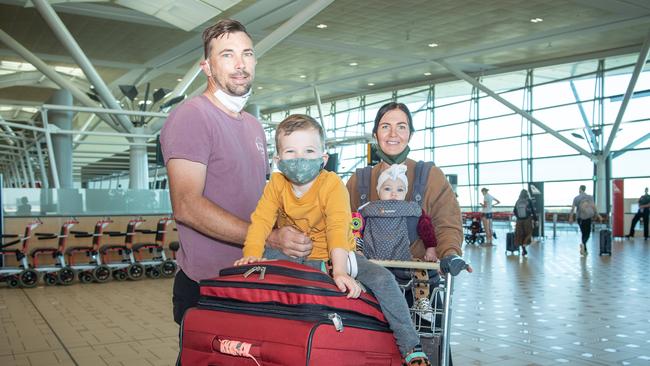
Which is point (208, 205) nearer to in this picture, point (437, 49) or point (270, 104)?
point (437, 49)

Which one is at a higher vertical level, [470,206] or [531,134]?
[531,134]

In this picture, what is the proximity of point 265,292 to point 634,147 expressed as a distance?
24.6 m

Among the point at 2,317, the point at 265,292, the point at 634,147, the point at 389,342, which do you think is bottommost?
the point at 2,317

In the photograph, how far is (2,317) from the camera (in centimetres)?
744

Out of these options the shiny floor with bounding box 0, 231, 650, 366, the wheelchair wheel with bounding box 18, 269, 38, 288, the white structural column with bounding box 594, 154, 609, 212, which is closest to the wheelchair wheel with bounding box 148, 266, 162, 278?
the shiny floor with bounding box 0, 231, 650, 366

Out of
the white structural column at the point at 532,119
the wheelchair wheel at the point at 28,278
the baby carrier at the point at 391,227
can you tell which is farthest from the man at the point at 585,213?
the baby carrier at the point at 391,227

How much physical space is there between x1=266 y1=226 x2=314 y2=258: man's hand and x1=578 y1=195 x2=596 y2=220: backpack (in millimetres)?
14805

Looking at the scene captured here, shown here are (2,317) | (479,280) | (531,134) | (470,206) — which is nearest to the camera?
(2,317)

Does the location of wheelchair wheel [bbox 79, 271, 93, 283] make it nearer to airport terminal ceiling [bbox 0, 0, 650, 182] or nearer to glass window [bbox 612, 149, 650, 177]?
airport terminal ceiling [bbox 0, 0, 650, 182]

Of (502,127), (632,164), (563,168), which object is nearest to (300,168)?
(632,164)

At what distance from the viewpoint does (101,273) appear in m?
11.2

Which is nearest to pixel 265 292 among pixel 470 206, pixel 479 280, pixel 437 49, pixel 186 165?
pixel 186 165

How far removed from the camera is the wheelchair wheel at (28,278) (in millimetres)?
10406

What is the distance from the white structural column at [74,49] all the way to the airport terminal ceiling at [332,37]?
36.3 inches
